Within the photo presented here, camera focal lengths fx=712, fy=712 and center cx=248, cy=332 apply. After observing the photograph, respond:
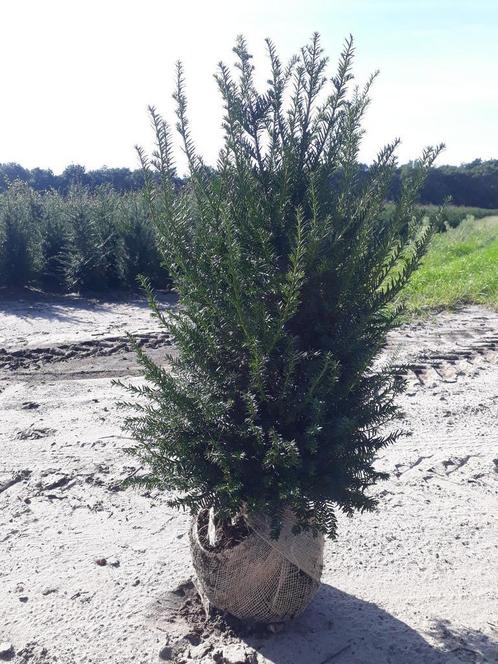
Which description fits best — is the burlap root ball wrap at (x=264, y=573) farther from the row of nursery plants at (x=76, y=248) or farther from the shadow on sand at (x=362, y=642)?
the row of nursery plants at (x=76, y=248)

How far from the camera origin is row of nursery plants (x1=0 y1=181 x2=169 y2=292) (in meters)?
13.4

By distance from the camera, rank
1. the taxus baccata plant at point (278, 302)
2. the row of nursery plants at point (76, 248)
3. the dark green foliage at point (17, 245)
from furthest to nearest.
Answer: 1. the row of nursery plants at point (76, 248)
2. the dark green foliage at point (17, 245)
3. the taxus baccata plant at point (278, 302)

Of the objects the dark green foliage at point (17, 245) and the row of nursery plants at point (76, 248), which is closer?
the dark green foliage at point (17, 245)

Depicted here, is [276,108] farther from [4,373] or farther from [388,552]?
[4,373]

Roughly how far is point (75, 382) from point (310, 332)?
466 cm

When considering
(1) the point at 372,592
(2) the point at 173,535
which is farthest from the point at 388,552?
(2) the point at 173,535

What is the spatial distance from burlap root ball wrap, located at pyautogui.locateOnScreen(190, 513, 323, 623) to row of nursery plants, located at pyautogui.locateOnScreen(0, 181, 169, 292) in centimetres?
1037

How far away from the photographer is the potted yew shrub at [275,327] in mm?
2893

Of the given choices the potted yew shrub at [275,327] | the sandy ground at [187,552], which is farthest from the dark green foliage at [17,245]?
the potted yew shrub at [275,327]

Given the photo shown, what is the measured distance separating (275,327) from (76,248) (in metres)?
11.5

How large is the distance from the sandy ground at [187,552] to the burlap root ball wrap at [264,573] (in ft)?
0.45

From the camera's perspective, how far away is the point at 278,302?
115 inches

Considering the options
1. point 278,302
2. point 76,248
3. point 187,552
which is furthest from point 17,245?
point 278,302

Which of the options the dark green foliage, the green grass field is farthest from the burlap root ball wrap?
the dark green foliage
